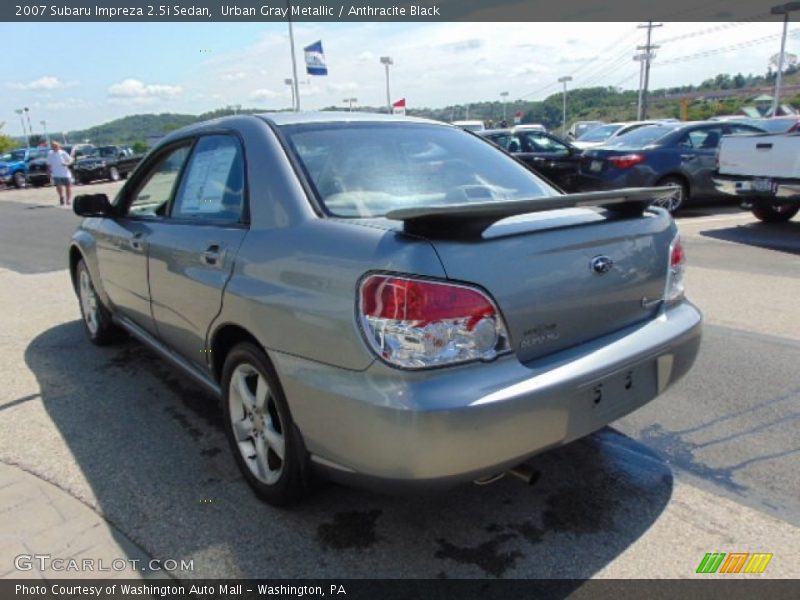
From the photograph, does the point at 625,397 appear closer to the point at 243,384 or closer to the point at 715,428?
the point at 715,428

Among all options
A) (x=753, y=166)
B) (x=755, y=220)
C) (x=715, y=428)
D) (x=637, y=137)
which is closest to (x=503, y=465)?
(x=715, y=428)

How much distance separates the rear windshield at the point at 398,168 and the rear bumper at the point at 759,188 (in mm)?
6650

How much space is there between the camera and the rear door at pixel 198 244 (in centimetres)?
280

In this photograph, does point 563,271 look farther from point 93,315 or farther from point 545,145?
point 545,145

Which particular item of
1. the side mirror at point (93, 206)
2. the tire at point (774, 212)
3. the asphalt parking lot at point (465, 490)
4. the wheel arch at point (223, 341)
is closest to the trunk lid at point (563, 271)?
the asphalt parking lot at point (465, 490)

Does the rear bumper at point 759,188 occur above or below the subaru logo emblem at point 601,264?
below

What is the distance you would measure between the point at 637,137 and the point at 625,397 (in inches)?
402

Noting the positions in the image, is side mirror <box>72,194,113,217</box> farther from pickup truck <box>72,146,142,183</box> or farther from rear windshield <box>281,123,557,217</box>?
pickup truck <box>72,146,142,183</box>

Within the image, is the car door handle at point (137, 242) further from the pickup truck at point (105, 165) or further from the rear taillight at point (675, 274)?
the pickup truck at point (105, 165)

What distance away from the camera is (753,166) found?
8797 millimetres

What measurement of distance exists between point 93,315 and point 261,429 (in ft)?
9.38

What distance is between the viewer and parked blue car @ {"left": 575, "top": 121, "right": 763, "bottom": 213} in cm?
1058

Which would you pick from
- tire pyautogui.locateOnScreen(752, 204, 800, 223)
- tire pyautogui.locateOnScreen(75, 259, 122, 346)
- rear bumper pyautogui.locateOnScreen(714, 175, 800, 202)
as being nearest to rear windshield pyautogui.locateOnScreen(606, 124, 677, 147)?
rear bumper pyautogui.locateOnScreen(714, 175, 800, 202)

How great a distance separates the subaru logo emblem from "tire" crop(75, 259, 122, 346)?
12.1 feet
